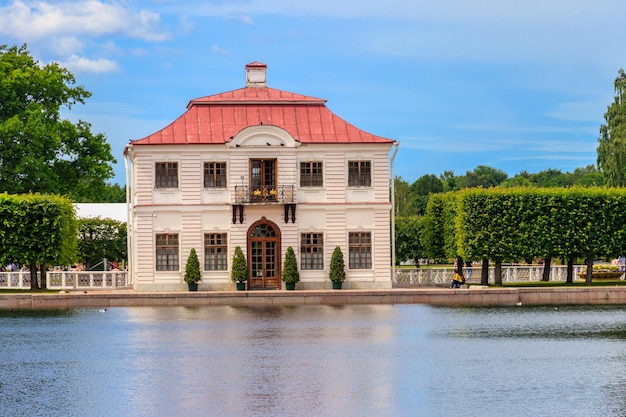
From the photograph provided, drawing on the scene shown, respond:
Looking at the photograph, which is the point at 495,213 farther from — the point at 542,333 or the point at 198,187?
the point at 542,333

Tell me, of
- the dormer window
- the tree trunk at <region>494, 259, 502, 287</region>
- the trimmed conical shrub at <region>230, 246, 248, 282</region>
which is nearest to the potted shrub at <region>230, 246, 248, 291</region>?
the trimmed conical shrub at <region>230, 246, 248, 282</region>

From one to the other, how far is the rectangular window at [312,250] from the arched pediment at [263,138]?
164 inches

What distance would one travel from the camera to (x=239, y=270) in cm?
5172

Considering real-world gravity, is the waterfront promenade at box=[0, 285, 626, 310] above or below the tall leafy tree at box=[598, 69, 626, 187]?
below

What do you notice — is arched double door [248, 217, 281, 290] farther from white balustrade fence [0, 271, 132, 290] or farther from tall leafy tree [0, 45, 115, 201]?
tall leafy tree [0, 45, 115, 201]

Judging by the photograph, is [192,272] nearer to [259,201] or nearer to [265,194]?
[259,201]

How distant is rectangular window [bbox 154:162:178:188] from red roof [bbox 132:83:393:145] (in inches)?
41.5

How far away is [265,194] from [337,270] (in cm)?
458

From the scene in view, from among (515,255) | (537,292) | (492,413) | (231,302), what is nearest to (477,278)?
(515,255)

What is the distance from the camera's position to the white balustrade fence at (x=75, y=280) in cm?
5428

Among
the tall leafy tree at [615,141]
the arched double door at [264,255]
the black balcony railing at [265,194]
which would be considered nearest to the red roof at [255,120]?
the black balcony railing at [265,194]

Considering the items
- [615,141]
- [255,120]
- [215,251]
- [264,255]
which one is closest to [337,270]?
[264,255]

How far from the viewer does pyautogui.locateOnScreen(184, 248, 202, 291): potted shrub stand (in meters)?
51.8

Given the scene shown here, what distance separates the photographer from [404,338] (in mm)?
32781
